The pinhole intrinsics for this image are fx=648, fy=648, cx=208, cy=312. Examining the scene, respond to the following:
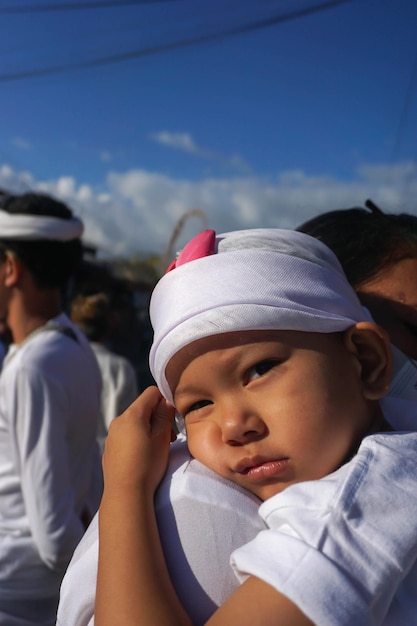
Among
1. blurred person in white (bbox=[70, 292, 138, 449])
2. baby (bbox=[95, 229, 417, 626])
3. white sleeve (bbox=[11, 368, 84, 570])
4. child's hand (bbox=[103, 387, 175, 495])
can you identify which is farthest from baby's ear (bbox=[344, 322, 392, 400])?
blurred person in white (bbox=[70, 292, 138, 449])

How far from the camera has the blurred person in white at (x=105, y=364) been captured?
5168 mm

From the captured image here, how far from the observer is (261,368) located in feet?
3.92

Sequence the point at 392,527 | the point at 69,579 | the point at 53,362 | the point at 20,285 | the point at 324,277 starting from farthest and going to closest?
the point at 20,285
the point at 53,362
the point at 324,277
the point at 69,579
the point at 392,527

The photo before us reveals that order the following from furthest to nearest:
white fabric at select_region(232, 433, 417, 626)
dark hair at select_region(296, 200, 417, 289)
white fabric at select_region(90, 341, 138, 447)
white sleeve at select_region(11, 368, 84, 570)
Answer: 1. white fabric at select_region(90, 341, 138, 447)
2. white sleeve at select_region(11, 368, 84, 570)
3. dark hair at select_region(296, 200, 417, 289)
4. white fabric at select_region(232, 433, 417, 626)

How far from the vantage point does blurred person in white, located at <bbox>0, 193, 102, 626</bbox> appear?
266cm

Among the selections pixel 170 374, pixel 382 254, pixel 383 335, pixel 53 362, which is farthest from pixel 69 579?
pixel 53 362

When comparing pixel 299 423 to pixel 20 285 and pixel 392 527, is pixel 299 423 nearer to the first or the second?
pixel 392 527

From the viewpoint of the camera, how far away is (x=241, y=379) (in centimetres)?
120

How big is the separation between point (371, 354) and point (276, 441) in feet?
0.96

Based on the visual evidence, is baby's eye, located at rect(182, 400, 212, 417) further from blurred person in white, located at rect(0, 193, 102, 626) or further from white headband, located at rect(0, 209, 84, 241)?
white headband, located at rect(0, 209, 84, 241)

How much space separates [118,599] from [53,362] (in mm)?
1958

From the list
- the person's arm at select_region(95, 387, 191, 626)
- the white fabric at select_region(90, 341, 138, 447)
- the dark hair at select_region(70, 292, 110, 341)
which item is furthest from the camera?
the dark hair at select_region(70, 292, 110, 341)

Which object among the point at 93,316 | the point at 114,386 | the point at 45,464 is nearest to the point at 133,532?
the point at 45,464

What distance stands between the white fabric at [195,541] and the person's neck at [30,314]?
2.05 metres
